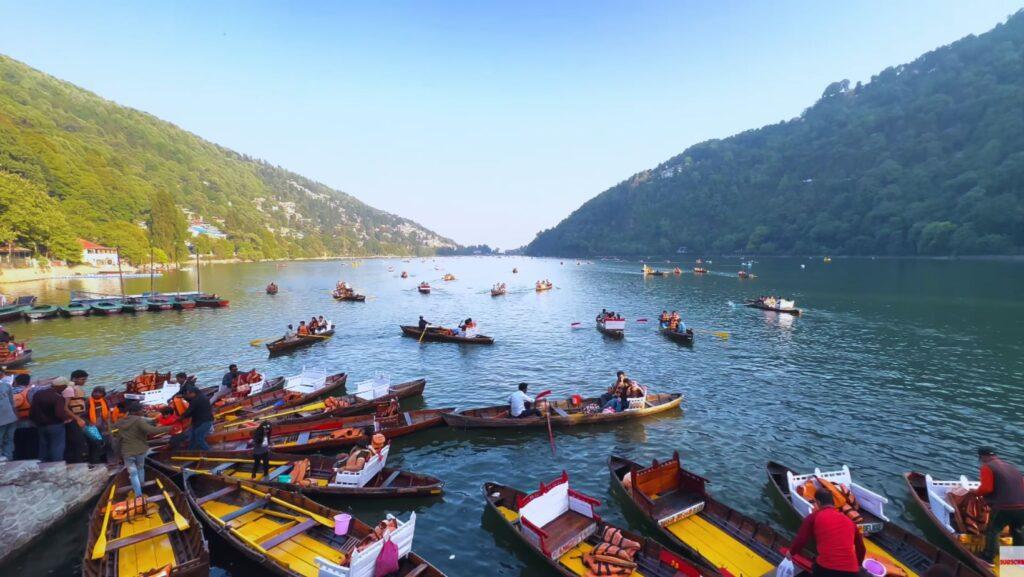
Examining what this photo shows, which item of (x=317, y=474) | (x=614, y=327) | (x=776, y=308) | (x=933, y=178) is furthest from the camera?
(x=933, y=178)

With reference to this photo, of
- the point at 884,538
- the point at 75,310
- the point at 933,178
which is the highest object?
the point at 933,178

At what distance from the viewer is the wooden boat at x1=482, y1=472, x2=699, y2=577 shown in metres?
10.9

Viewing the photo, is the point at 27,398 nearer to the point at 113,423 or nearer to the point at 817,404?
the point at 113,423

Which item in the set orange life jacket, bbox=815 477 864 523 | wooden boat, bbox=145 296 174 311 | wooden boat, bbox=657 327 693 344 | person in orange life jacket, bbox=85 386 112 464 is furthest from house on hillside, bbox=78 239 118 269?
orange life jacket, bbox=815 477 864 523

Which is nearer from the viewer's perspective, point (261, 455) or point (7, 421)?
point (7, 421)

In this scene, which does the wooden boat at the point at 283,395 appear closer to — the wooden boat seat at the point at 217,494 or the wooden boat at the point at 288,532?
the wooden boat at the point at 288,532

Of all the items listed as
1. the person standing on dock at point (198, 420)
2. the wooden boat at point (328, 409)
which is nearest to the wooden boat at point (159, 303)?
the wooden boat at point (328, 409)

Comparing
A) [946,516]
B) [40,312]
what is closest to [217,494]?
[946,516]

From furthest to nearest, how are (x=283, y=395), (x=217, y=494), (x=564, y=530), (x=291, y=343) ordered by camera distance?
1. (x=291, y=343)
2. (x=283, y=395)
3. (x=217, y=494)
4. (x=564, y=530)

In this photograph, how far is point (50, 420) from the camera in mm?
14609

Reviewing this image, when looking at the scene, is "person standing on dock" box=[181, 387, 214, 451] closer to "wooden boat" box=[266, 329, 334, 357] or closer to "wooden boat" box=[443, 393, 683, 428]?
"wooden boat" box=[443, 393, 683, 428]

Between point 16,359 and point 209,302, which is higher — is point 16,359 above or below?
below

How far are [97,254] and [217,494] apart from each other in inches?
5644

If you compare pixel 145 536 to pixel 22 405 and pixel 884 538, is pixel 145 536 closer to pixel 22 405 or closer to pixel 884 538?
pixel 22 405
